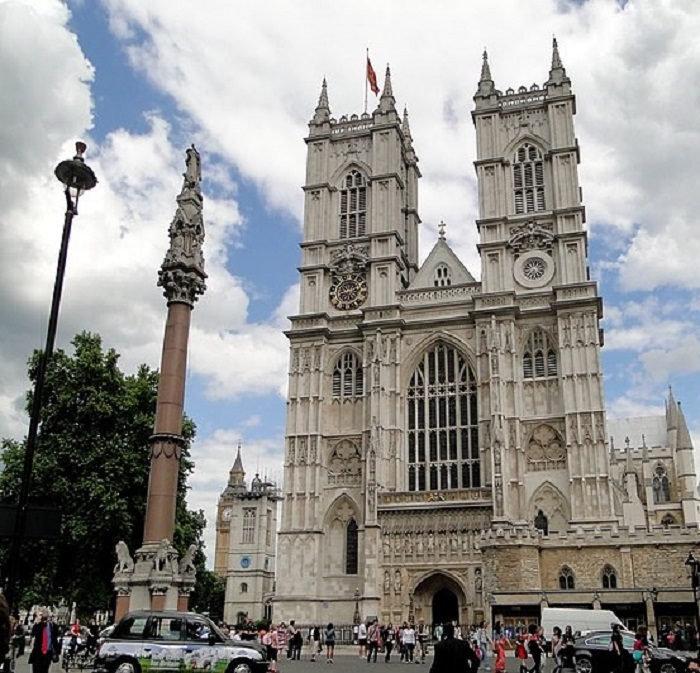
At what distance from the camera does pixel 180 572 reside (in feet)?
66.7

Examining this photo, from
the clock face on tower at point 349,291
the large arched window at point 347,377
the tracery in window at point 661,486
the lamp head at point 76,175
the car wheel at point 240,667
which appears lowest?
the car wheel at point 240,667

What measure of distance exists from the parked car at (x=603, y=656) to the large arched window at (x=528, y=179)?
3068 centimetres

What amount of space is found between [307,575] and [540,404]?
15782mm

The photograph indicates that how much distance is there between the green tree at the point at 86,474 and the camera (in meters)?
31.1

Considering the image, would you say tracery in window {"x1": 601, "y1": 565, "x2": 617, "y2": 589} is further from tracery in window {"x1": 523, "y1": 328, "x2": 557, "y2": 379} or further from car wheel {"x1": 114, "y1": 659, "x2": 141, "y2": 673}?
car wheel {"x1": 114, "y1": 659, "x2": 141, "y2": 673}

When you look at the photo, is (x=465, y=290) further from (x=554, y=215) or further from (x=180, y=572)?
(x=180, y=572)

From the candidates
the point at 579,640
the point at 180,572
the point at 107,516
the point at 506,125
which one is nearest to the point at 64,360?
the point at 107,516

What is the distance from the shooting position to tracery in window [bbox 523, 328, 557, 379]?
45125 mm

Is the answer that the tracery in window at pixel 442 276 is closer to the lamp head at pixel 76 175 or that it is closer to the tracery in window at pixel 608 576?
the tracery in window at pixel 608 576

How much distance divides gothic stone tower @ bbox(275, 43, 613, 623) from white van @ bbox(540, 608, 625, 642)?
26.6ft

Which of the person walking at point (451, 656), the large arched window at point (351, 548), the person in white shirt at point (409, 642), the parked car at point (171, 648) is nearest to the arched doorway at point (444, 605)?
the large arched window at point (351, 548)

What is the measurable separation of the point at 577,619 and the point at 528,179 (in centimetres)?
2892

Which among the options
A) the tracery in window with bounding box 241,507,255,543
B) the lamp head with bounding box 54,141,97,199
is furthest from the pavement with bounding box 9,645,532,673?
the tracery in window with bounding box 241,507,255,543

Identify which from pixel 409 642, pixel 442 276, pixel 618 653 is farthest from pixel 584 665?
pixel 442 276
